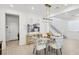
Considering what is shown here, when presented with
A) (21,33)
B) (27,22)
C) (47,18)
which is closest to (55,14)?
(47,18)

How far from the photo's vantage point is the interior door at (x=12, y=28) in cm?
268

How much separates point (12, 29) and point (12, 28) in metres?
0.03

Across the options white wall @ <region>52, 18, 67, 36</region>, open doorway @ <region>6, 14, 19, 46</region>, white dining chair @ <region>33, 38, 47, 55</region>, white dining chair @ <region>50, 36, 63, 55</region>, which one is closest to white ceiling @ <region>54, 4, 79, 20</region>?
white wall @ <region>52, 18, 67, 36</region>

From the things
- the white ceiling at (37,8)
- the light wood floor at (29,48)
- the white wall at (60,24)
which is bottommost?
the light wood floor at (29,48)

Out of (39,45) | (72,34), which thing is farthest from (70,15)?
(39,45)

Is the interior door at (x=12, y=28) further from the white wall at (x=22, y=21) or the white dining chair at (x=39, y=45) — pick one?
the white dining chair at (x=39, y=45)

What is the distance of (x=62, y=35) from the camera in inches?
104

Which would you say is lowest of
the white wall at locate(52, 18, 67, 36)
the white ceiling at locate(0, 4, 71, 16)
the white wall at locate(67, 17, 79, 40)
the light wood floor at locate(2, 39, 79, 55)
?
the light wood floor at locate(2, 39, 79, 55)

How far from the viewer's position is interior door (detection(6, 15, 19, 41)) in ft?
8.78

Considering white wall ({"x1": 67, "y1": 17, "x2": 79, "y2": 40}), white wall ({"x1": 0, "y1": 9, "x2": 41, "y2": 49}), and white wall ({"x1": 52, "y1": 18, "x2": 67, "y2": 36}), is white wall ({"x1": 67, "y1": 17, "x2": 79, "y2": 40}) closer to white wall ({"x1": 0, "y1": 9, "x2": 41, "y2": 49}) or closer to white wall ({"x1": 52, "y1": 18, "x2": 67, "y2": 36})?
white wall ({"x1": 52, "y1": 18, "x2": 67, "y2": 36})

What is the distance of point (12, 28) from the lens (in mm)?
2713

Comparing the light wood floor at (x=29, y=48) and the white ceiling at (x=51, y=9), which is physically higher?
the white ceiling at (x=51, y=9)

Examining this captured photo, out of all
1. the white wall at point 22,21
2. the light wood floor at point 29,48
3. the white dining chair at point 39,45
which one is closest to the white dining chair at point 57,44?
the light wood floor at point 29,48
